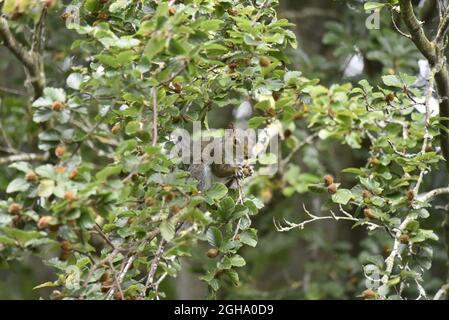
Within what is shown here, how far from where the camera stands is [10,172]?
4020 millimetres

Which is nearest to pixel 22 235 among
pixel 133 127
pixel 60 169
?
pixel 60 169

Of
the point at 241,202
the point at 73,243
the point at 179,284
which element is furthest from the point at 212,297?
the point at 179,284

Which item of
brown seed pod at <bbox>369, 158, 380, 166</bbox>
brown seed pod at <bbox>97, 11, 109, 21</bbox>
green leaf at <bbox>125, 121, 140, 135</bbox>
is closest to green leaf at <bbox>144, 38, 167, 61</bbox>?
green leaf at <bbox>125, 121, 140, 135</bbox>

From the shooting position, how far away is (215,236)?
2291mm

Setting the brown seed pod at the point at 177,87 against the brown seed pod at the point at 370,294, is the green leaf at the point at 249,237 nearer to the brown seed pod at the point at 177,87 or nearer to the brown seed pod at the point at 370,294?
the brown seed pod at the point at 370,294

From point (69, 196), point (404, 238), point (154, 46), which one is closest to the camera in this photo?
point (69, 196)

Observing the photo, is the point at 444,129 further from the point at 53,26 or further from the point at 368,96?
the point at 53,26

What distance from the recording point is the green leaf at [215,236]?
2.28m

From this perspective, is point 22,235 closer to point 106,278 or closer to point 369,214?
point 106,278

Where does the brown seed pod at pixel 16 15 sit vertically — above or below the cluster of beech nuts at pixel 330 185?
above

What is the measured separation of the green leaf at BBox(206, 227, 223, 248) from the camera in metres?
2.28

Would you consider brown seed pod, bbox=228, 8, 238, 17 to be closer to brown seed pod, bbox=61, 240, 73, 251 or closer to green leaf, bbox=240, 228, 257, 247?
green leaf, bbox=240, 228, 257, 247

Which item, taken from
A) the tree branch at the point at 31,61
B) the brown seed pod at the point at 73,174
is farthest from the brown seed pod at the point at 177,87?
the tree branch at the point at 31,61
